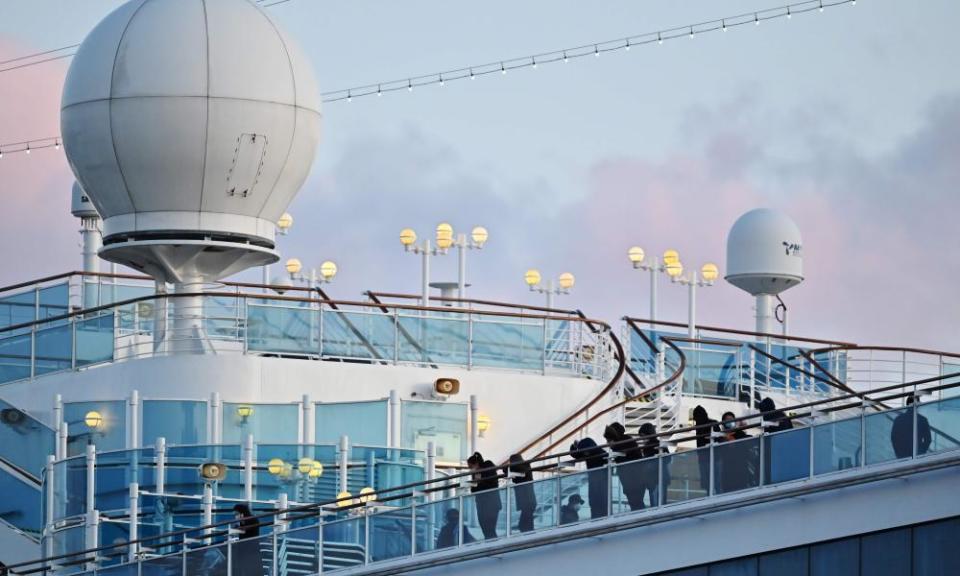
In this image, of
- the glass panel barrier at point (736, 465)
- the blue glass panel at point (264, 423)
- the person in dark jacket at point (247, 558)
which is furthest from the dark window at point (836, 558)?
the blue glass panel at point (264, 423)

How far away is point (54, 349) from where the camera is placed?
3881cm

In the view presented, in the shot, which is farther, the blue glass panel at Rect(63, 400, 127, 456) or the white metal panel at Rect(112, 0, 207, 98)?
the white metal panel at Rect(112, 0, 207, 98)

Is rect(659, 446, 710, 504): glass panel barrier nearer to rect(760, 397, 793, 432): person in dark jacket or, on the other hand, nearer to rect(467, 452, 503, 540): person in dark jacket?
rect(760, 397, 793, 432): person in dark jacket

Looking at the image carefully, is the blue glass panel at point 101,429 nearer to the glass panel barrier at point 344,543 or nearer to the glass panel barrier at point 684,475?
the glass panel barrier at point 344,543

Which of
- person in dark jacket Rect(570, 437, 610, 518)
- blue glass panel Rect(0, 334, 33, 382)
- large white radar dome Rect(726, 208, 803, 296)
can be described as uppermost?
large white radar dome Rect(726, 208, 803, 296)

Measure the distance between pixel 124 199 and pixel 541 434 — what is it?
25.7ft

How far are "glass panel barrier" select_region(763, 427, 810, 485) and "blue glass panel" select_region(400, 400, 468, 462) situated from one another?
1067 cm

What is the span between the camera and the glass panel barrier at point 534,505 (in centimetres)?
2720

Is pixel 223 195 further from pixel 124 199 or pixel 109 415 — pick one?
pixel 109 415

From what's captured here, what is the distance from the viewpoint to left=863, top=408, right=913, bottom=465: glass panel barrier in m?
25.3

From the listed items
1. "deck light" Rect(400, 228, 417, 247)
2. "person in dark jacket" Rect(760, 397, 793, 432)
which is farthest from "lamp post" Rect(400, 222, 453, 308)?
"person in dark jacket" Rect(760, 397, 793, 432)

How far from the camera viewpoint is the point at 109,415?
1396 inches

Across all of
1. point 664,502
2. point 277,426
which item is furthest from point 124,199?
point 664,502

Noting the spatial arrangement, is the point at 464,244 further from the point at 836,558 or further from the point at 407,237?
the point at 836,558
